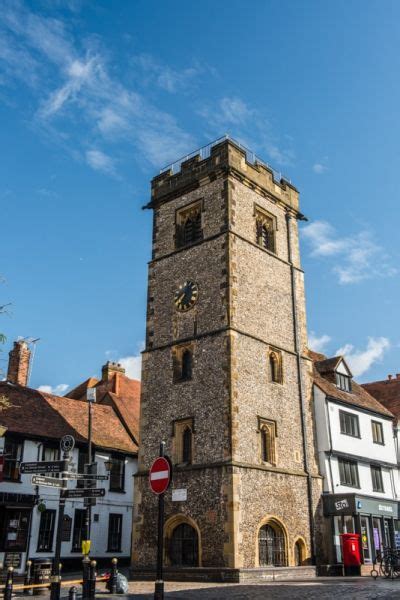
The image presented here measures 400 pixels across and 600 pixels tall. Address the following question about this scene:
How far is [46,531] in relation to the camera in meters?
26.1

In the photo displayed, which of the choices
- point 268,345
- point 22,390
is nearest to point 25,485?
point 22,390

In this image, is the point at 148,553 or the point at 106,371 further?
the point at 106,371

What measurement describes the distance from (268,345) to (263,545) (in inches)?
313

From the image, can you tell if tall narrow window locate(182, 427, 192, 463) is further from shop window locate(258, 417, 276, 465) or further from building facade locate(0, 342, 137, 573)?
building facade locate(0, 342, 137, 573)

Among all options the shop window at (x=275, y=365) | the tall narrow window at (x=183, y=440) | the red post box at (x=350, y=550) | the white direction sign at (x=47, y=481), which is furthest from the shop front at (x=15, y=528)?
the red post box at (x=350, y=550)

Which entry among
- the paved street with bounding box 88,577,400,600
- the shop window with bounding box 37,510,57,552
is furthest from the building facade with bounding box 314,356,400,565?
the shop window with bounding box 37,510,57,552

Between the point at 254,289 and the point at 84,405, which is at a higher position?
the point at 254,289

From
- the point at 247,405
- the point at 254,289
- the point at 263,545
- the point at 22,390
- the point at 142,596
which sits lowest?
the point at 142,596

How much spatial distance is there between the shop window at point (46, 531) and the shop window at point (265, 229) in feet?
50.5

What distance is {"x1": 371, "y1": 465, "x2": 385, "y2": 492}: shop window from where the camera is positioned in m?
28.6

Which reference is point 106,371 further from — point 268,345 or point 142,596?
point 142,596

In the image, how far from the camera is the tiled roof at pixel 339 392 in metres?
27.9

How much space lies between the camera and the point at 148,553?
2305 centimetres

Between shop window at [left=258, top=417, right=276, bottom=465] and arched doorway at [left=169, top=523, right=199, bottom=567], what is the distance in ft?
13.0
